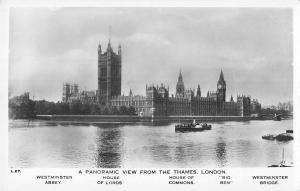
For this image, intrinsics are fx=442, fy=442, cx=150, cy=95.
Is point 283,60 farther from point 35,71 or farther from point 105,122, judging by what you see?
point 35,71

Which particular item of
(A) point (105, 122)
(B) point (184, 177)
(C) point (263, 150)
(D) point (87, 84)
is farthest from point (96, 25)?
(C) point (263, 150)

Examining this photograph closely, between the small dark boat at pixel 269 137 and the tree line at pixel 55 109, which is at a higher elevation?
the tree line at pixel 55 109

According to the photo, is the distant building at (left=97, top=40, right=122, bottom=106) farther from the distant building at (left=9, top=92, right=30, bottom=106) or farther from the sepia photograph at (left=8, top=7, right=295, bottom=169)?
the distant building at (left=9, top=92, right=30, bottom=106)

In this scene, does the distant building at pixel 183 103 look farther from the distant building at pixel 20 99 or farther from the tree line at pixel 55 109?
the distant building at pixel 20 99

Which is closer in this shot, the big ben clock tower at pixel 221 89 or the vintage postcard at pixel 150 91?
the vintage postcard at pixel 150 91

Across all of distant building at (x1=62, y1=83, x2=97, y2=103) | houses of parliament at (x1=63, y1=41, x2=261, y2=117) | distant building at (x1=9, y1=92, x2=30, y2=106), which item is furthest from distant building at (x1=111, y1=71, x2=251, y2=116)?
distant building at (x1=9, y1=92, x2=30, y2=106)

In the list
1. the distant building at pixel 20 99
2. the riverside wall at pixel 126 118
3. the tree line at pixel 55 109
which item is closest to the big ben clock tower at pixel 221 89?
the riverside wall at pixel 126 118
